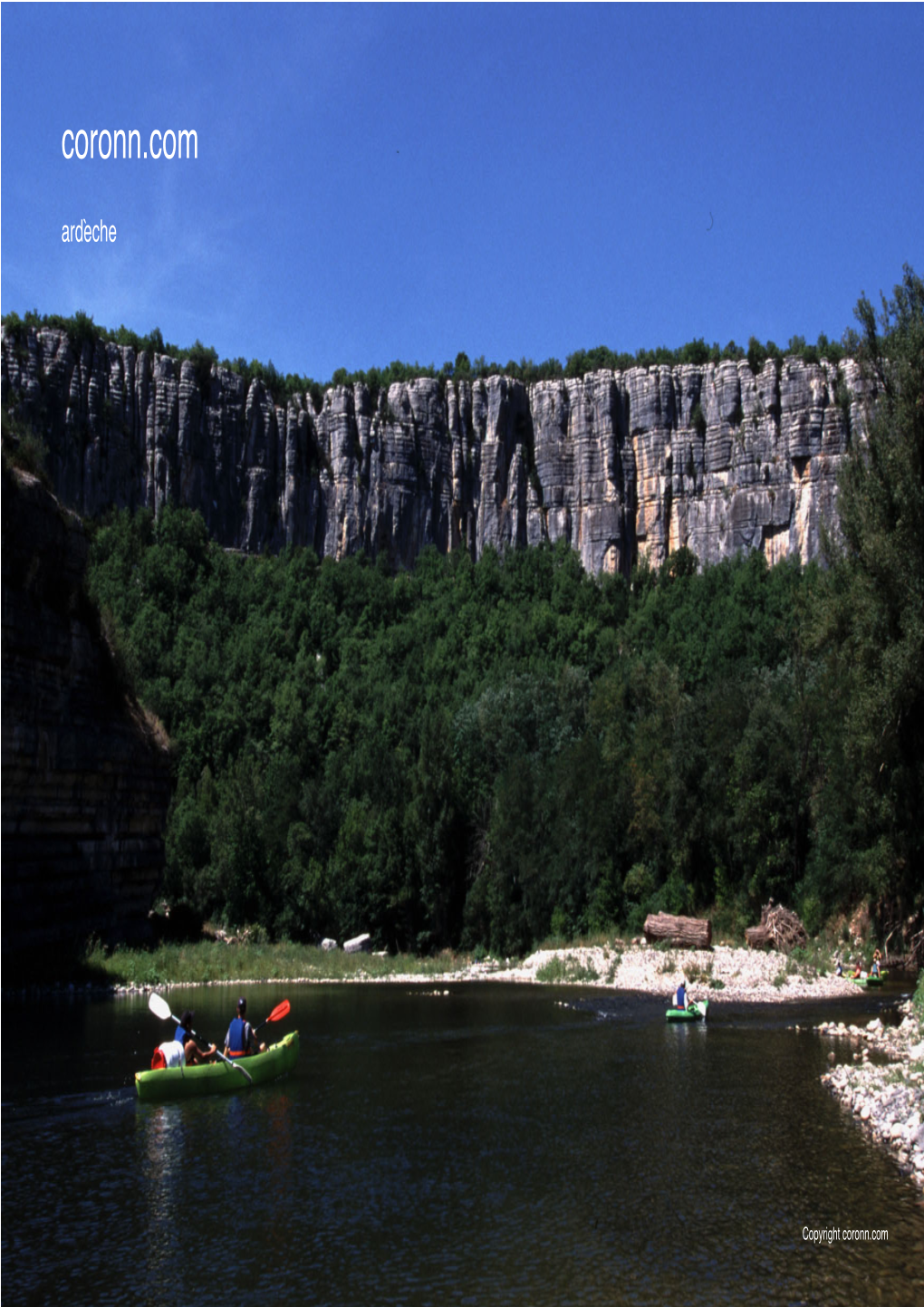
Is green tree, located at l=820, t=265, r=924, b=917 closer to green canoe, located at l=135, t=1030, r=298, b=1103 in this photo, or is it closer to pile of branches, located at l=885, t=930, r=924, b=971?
pile of branches, located at l=885, t=930, r=924, b=971

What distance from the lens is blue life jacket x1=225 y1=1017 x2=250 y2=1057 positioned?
20.2 metres

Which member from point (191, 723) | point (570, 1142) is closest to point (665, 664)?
point (191, 723)

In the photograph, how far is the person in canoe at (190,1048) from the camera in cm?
1916

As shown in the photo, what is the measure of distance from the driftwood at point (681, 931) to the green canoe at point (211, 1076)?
2399 cm

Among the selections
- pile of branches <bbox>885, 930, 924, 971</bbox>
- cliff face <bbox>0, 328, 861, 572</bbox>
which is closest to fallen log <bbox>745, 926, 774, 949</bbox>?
pile of branches <bbox>885, 930, 924, 971</bbox>

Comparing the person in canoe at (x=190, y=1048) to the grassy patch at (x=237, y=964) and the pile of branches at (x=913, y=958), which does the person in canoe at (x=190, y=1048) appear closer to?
the grassy patch at (x=237, y=964)

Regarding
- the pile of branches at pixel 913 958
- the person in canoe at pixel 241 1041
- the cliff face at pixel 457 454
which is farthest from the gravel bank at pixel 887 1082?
the cliff face at pixel 457 454

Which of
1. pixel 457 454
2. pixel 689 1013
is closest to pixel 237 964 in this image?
pixel 689 1013

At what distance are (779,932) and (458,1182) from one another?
107ft

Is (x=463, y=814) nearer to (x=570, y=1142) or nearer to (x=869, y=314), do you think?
(x=869, y=314)

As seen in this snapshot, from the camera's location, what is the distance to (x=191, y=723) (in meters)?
75.9

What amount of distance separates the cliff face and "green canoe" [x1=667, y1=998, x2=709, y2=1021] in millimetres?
75762

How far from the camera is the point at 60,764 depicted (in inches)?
1299

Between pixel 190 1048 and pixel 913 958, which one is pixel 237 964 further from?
pixel 913 958
